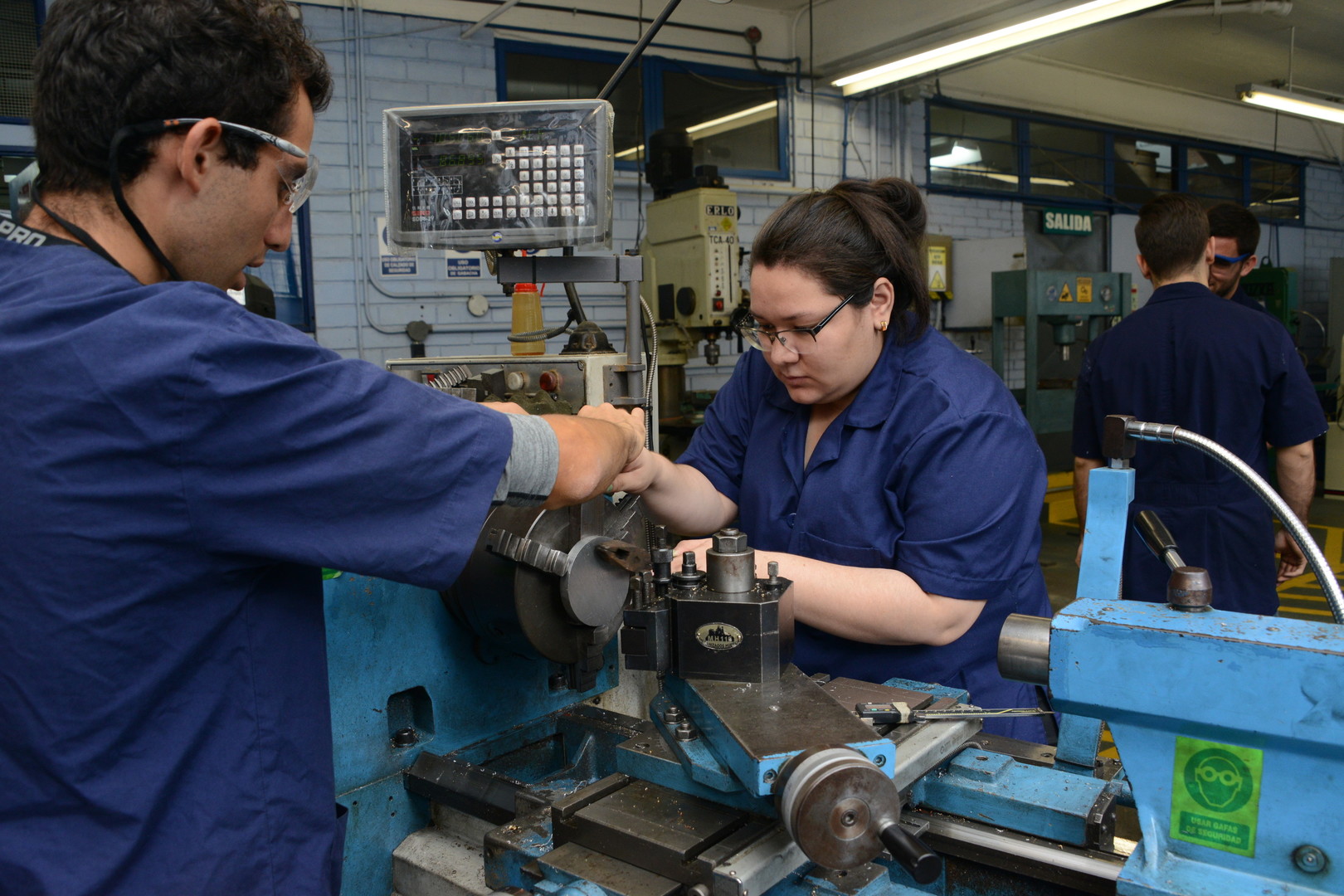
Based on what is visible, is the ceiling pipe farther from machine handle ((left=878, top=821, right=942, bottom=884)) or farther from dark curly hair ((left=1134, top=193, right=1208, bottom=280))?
machine handle ((left=878, top=821, right=942, bottom=884))

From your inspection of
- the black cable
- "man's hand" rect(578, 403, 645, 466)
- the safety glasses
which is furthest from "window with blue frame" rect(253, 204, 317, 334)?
the safety glasses

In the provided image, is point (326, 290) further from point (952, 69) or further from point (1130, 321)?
point (952, 69)

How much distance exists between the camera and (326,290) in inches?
160

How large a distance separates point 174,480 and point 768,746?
19.8 inches

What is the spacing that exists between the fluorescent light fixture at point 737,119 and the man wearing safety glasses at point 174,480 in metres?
4.69

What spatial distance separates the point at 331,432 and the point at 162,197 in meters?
0.25

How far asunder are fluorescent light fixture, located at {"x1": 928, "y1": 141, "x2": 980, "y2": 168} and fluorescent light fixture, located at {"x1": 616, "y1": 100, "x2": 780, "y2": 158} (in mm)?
1262

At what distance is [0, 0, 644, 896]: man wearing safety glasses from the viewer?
68cm

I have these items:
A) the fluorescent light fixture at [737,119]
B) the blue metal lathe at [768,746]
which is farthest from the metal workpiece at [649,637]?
the fluorescent light fixture at [737,119]

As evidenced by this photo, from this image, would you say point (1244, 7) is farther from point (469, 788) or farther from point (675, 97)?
point (469, 788)

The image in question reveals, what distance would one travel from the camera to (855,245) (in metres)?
1.34

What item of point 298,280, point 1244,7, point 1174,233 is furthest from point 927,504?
point 1244,7

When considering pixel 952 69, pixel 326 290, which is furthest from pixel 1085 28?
pixel 326 290

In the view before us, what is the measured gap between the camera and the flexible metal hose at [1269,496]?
2.85 ft
